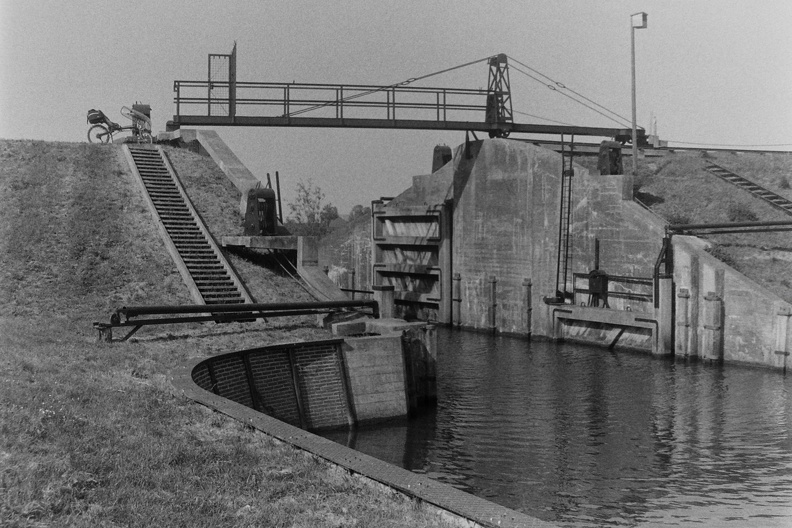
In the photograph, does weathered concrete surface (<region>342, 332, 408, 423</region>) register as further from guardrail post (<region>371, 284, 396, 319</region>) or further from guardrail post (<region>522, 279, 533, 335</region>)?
guardrail post (<region>522, 279, 533, 335</region>)

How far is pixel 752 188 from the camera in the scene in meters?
36.7

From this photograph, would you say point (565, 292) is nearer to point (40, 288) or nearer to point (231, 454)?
point (40, 288)

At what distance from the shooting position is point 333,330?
68.1 feet

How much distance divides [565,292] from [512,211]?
4.26 metres

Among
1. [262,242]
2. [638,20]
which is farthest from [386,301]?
[638,20]

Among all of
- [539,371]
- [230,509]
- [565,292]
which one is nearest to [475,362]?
[539,371]

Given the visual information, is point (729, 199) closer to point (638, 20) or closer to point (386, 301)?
point (638, 20)

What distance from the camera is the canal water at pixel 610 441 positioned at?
1424cm

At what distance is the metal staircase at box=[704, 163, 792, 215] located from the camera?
112ft

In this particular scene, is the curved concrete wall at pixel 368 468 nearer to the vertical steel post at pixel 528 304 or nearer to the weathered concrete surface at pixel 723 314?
the weathered concrete surface at pixel 723 314

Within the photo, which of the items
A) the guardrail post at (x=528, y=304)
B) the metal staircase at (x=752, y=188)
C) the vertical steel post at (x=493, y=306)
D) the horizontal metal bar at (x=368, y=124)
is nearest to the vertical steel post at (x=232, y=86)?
the horizontal metal bar at (x=368, y=124)

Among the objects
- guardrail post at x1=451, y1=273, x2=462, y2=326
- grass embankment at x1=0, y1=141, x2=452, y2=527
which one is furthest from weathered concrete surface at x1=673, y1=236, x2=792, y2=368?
grass embankment at x1=0, y1=141, x2=452, y2=527

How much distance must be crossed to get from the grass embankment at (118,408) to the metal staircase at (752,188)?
68.0 feet

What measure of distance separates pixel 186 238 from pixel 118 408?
1433 cm
